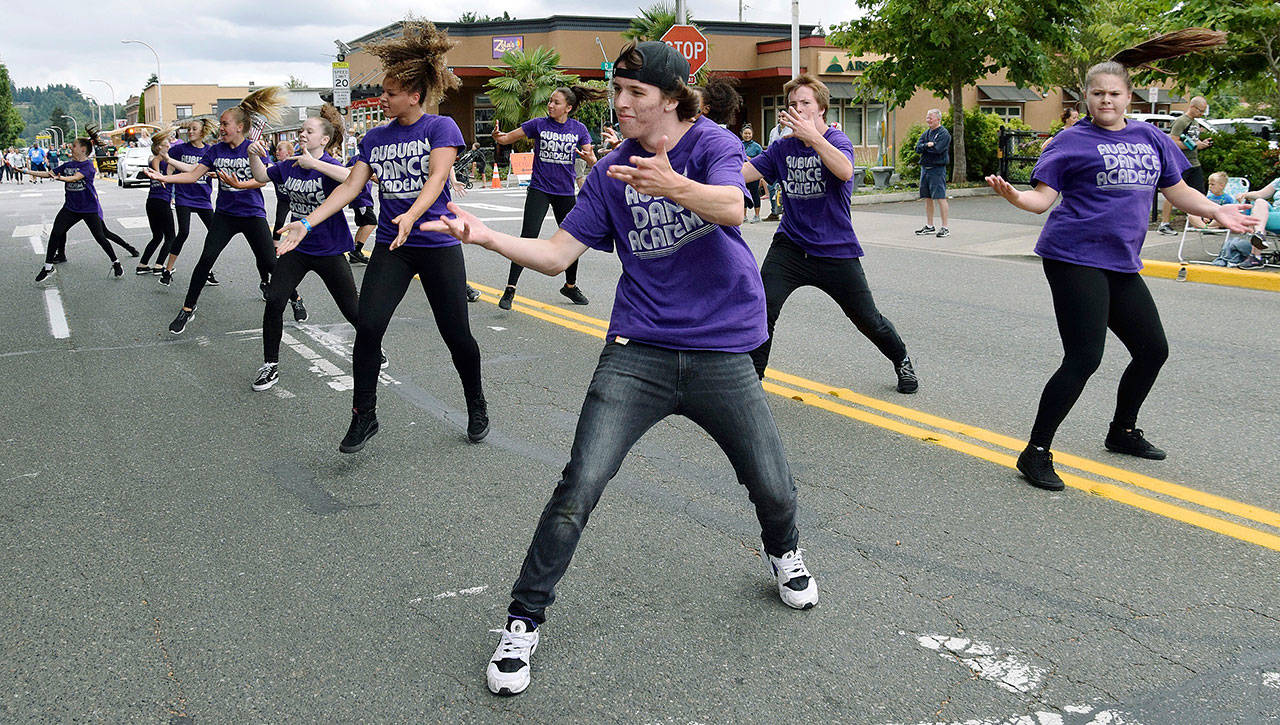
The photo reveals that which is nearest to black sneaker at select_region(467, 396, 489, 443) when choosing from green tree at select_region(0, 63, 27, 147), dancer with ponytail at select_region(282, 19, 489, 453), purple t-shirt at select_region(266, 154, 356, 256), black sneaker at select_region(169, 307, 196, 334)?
dancer with ponytail at select_region(282, 19, 489, 453)

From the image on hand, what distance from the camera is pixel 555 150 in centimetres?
950

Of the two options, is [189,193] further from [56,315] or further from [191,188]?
[56,315]

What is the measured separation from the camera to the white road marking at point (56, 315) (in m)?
9.33

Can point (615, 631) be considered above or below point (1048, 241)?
below

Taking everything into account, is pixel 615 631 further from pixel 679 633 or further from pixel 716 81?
pixel 716 81

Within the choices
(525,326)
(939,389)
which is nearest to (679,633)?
(939,389)

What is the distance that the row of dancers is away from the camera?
3.13 metres

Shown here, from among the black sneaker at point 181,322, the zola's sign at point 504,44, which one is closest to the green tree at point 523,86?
the zola's sign at point 504,44

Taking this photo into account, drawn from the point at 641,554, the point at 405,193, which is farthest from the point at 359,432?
the point at 641,554

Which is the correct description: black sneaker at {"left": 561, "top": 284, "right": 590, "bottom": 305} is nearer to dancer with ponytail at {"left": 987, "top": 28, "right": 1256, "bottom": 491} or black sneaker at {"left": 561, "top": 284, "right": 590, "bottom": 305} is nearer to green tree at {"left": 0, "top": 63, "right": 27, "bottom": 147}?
dancer with ponytail at {"left": 987, "top": 28, "right": 1256, "bottom": 491}

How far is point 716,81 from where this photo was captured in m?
6.14

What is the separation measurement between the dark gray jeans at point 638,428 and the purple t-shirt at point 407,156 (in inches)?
96.3

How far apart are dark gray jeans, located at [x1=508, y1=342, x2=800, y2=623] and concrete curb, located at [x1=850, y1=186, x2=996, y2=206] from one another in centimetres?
1796

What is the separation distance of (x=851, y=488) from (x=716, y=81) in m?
2.63
